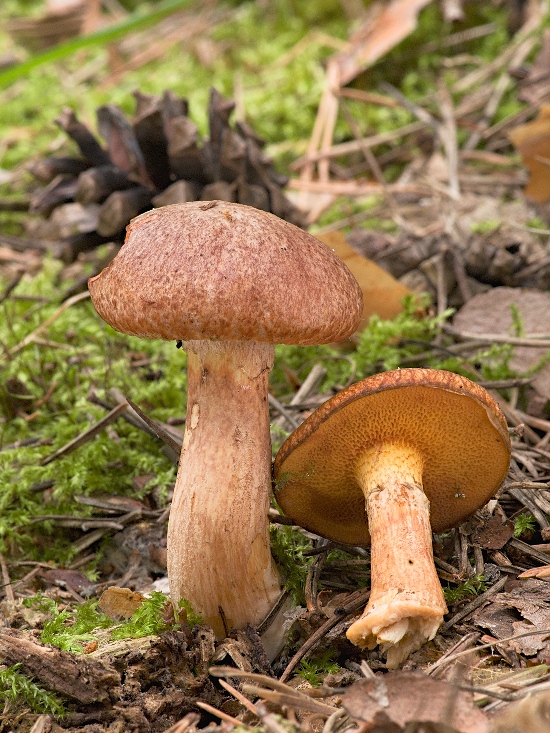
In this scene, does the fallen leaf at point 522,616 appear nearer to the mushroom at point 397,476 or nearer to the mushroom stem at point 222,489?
the mushroom at point 397,476

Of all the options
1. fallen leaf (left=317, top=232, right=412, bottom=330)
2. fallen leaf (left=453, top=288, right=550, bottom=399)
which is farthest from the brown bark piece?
fallen leaf (left=453, top=288, right=550, bottom=399)

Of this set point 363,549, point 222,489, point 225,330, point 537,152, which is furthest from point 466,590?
point 537,152

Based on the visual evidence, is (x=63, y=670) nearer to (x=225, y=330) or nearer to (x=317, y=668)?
(x=317, y=668)

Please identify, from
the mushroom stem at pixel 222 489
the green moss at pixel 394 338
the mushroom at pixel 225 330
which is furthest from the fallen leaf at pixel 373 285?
the mushroom stem at pixel 222 489

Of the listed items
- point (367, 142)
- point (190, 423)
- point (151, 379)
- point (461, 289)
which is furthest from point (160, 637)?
point (367, 142)

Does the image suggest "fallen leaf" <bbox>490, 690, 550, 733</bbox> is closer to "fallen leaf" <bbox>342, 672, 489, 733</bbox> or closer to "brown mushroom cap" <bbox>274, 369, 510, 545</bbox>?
"fallen leaf" <bbox>342, 672, 489, 733</bbox>
